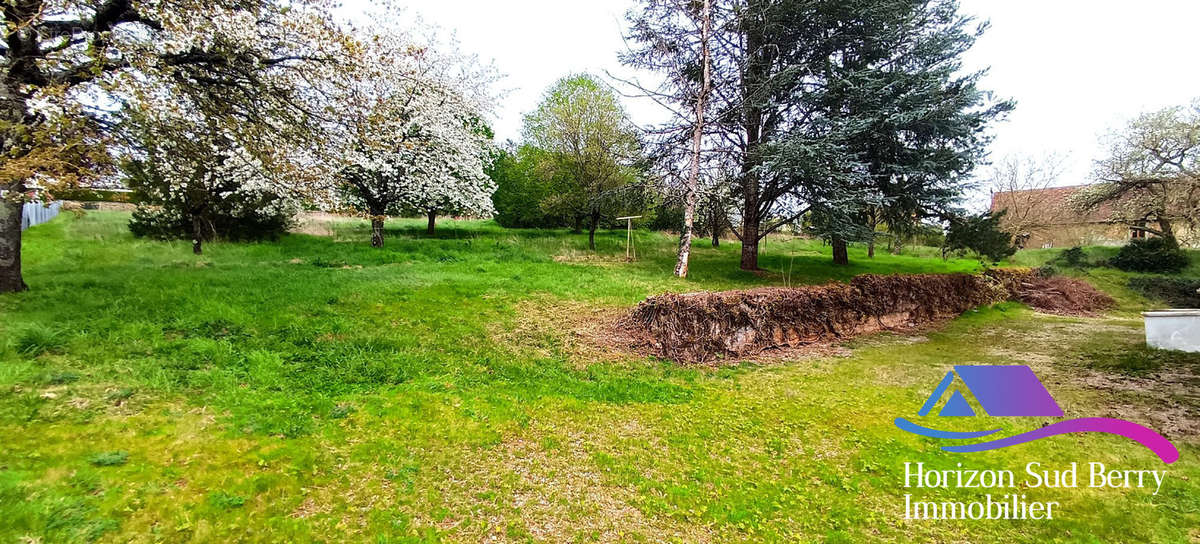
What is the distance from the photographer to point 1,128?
4.98 metres

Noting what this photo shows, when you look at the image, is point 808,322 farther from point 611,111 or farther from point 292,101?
point 611,111

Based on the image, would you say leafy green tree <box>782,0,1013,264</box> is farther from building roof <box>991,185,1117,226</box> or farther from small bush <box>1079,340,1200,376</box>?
building roof <box>991,185,1117,226</box>

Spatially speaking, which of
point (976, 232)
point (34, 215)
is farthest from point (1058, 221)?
point (34, 215)

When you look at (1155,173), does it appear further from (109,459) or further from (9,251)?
(9,251)

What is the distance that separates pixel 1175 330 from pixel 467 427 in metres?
11.2

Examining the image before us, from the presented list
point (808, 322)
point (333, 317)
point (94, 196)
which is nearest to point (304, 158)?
point (94, 196)

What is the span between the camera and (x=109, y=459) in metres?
3.10

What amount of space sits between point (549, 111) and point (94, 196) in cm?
1846

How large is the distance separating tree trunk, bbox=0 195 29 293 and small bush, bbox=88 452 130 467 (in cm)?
699

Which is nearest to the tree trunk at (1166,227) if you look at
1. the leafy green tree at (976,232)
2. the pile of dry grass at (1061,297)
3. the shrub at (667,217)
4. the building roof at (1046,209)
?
the building roof at (1046,209)

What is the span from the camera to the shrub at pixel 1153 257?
19969 millimetres

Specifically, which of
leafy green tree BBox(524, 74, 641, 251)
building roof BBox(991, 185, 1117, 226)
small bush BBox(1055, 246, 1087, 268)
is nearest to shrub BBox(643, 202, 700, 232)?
leafy green tree BBox(524, 74, 641, 251)

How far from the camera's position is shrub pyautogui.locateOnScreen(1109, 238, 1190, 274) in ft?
65.5

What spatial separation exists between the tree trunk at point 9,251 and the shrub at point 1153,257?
1459 inches
